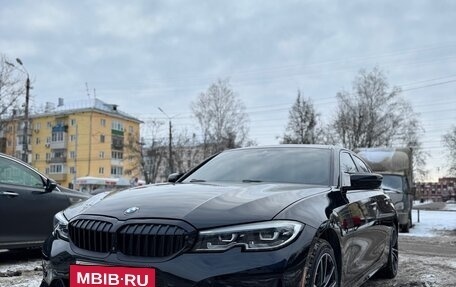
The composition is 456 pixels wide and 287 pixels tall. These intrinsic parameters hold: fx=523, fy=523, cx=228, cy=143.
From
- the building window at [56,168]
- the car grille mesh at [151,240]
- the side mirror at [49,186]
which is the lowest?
the car grille mesh at [151,240]

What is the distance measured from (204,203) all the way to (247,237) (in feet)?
1.37

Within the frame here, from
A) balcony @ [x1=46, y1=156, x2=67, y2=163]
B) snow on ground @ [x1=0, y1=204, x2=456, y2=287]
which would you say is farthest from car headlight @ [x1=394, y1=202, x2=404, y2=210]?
balcony @ [x1=46, y1=156, x2=67, y2=163]

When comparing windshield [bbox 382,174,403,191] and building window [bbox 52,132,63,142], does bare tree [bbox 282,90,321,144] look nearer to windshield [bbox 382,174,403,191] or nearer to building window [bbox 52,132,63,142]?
windshield [bbox 382,174,403,191]

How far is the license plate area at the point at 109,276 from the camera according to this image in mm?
2824

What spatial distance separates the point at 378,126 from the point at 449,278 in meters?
42.0

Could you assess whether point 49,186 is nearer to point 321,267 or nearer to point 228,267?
point 321,267

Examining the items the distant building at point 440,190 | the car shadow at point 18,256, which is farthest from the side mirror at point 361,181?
the distant building at point 440,190

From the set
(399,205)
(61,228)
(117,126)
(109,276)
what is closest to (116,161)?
(117,126)

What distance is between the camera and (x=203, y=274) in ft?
9.13

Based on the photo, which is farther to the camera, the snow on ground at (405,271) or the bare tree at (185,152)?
the bare tree at (185,152)

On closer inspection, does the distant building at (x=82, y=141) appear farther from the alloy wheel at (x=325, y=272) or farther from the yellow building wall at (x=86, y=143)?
the alloy wheel at (x=325, y=272)

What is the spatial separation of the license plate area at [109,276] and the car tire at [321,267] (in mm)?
935

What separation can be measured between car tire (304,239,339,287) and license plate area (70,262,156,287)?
0.94 metres

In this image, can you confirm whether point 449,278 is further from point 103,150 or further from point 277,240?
point 103,150
